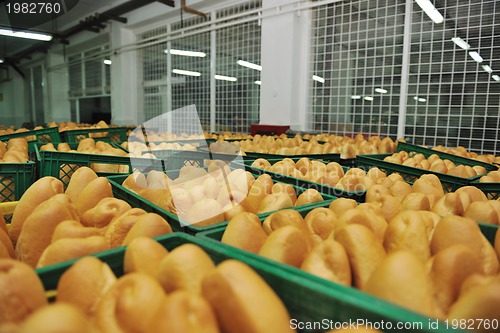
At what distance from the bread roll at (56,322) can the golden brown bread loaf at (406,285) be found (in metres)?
0.46

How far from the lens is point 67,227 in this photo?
0.83 m

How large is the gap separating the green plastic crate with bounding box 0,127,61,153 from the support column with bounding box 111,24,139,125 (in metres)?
5.83

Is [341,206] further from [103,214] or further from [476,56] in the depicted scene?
[476,56]

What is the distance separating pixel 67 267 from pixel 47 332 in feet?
1.01

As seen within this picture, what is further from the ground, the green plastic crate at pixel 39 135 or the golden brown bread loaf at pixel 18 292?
the green plastic crate at pixel 39 135

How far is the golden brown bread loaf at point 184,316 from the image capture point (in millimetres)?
452

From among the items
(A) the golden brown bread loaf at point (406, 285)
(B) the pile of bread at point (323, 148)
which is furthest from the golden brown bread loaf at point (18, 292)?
(B) the pile of bread at point (323, 148)

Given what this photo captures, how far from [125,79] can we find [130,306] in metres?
9.90

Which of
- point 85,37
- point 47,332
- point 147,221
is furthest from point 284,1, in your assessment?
point 85,37

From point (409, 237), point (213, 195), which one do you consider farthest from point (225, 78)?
point (409, 237)

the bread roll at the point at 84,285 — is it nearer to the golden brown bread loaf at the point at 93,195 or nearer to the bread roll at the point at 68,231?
the bread roll at the point at 68,231

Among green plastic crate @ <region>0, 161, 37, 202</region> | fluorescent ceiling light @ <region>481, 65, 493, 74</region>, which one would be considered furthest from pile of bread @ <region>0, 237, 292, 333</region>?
fluorescent ceiling light @ <region>481, 65, 493, 74</region>

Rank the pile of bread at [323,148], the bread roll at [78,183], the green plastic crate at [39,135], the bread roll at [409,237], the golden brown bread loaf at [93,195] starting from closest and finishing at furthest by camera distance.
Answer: the bread roll at [409,237], the golden brown bread loaf at [93,195], the bread roll at [78,183], the pile of bread at [323,148], the green plastic crate at [39,135]

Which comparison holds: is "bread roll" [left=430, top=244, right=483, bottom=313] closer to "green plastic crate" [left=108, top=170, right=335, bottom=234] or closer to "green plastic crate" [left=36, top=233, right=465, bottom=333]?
"green plastic crate" [left=36, top=233, right=465, bottom=333]
